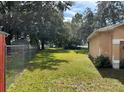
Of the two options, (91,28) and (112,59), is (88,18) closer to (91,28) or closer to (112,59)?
(91,28)

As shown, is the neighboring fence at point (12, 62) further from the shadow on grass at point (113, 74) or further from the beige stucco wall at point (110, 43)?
the beige stucco wall at point (110, 43)

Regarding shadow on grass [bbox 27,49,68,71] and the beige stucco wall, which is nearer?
the beige stucco wall

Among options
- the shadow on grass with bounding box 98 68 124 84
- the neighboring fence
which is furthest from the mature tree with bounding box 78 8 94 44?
the neighboring fence

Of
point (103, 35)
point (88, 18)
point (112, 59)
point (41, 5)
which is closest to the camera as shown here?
point (112, 59)

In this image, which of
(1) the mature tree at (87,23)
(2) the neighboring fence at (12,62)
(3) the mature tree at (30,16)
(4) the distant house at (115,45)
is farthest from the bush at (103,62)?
(1) the mature tree at (87,23)

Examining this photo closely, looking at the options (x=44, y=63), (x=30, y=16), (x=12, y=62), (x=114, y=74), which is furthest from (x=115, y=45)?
(x=30, y=16)

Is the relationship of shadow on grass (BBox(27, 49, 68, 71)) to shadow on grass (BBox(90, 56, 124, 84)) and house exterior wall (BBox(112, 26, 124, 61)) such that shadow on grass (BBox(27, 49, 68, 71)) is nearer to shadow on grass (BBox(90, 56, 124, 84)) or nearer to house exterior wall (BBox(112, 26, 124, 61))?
shadow on grass (BBox(90, 56, 124, 84))

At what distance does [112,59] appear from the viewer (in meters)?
20.2

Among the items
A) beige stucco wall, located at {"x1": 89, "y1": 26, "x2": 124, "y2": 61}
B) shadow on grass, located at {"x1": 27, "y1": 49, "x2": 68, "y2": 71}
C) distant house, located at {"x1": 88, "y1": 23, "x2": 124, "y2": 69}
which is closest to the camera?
distant house, located at {"x1": 88, "y1": 23, "x2": 124, "y2": 69}

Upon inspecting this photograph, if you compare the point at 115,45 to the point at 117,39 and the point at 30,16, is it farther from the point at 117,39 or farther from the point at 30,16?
the point at 30,16

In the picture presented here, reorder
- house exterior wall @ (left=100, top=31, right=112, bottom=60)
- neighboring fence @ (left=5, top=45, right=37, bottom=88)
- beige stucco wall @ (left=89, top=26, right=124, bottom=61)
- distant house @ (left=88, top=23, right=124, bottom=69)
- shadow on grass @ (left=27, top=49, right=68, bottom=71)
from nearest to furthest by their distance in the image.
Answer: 1. neighboring fence @ (left=5, top=45, right=37, bottom=88)
2. distant house @ (left=88, top=23, right=124, bottom=69)
3. beige stucco wall @ (left=89, top=26, right=124, bottom=61)
4. shadow on grass @ (left=27, top=49, right=68, bottom=71)
5. house exterior wall @ (left=100, top=31, right=112, bottom=60)

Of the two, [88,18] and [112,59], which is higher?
[88,18]

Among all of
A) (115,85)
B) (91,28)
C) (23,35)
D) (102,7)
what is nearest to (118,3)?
(102,7)

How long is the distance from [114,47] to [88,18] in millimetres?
43574
